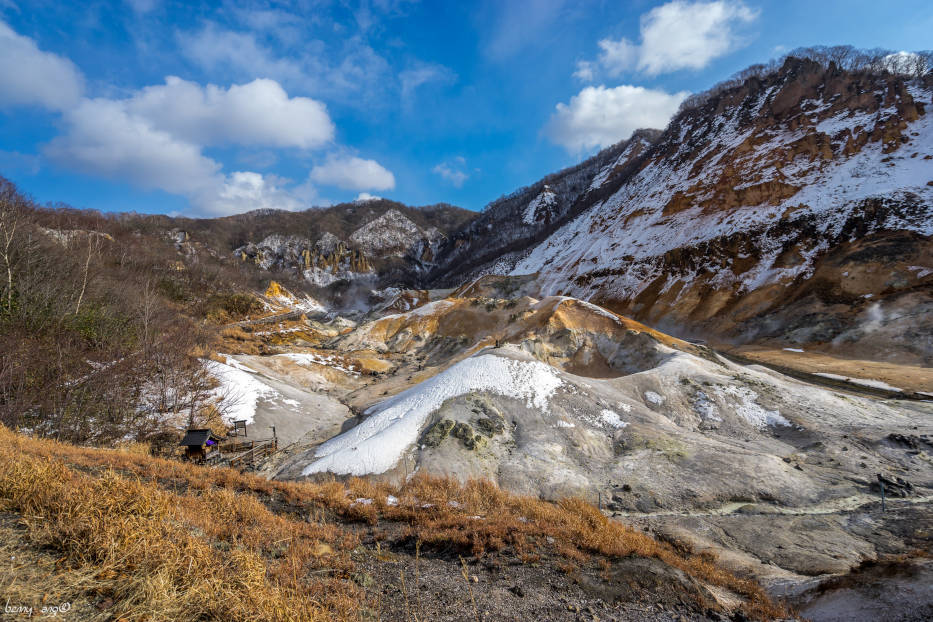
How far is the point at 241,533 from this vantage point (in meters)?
6.85

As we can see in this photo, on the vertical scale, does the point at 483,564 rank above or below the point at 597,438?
below

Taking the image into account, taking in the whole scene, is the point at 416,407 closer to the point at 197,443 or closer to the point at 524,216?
the point at 197,443

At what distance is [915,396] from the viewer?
24500 millimetres

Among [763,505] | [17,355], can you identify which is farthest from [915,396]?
[17,355]

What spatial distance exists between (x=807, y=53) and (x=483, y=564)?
13560 centimetres

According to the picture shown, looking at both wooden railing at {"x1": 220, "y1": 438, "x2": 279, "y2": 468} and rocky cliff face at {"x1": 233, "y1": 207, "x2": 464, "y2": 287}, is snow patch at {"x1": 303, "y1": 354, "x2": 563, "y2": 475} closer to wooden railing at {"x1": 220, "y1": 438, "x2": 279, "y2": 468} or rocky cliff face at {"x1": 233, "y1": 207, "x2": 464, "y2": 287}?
wooden railing at {"x1": 220, "y1": 438, "x2": 279, "y2": 468}

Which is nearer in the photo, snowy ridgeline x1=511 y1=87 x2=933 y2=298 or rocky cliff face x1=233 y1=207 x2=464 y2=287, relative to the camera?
snowy ridgeline x1=511 y1=87 x2=933 y2=298

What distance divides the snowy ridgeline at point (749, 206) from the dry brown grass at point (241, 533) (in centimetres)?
5392

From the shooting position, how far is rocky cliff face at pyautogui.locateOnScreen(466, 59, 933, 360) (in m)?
40.3

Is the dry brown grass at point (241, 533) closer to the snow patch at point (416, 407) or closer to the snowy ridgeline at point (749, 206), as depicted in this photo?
the snow patch at point (416, 407)

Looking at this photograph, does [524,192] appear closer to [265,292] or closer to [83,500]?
[265,292]

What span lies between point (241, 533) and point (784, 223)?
6926 centimetres

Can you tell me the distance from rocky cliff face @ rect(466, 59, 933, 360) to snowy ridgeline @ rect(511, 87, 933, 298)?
0.23 m

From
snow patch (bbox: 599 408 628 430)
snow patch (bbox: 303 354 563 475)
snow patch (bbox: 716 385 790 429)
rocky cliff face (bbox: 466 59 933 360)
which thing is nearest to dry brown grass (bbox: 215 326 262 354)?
snow patch (bbox: 303 354 563 475)
